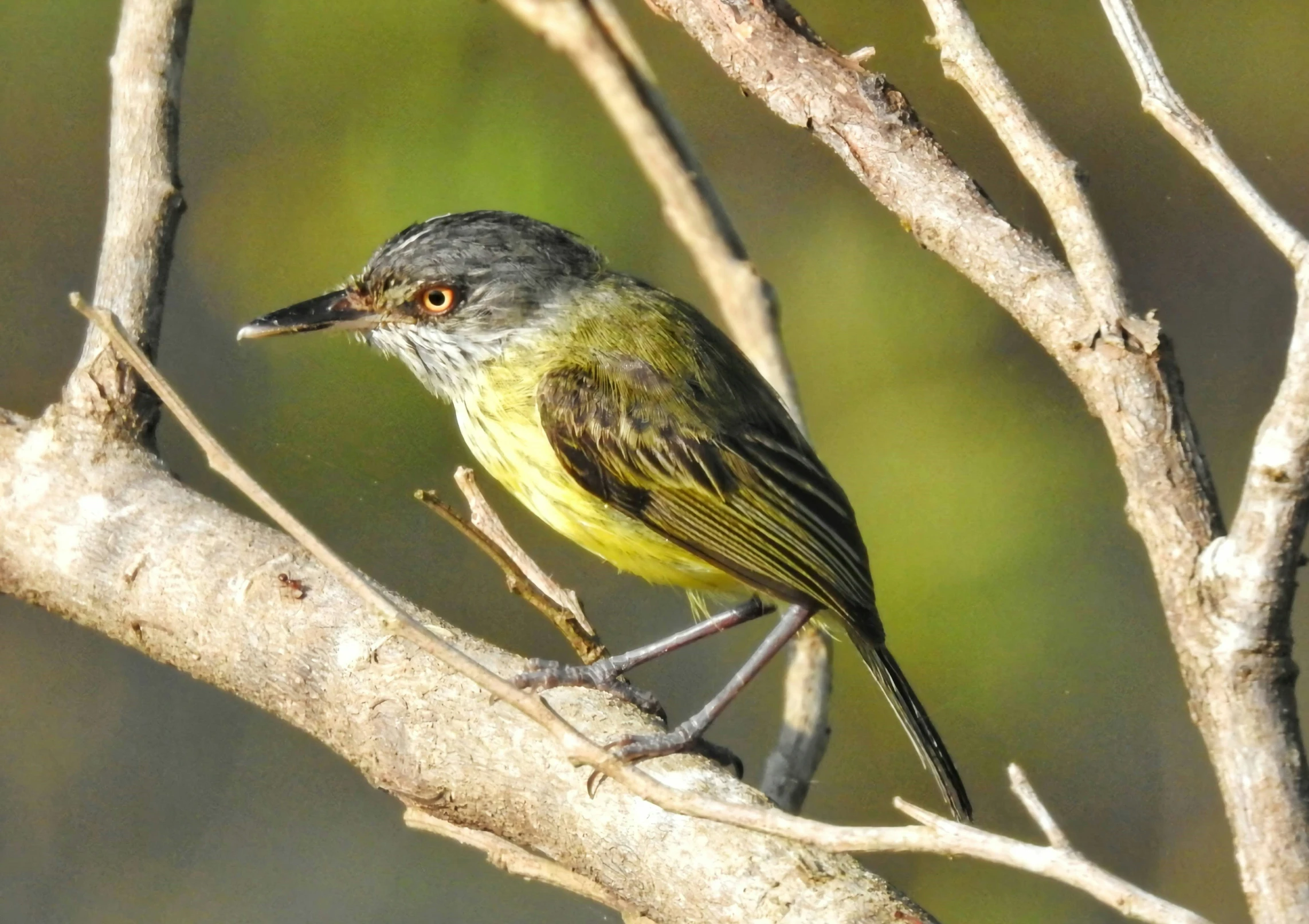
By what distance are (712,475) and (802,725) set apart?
480mm

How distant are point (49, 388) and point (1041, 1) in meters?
2.95

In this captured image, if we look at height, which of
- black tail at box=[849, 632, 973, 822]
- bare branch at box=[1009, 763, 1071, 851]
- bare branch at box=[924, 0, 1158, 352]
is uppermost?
bare branch at box=[924, 0, 1158, 352]

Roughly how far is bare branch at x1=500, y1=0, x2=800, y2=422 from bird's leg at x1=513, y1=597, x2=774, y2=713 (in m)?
→ 0.55

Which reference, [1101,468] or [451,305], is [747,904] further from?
[1101,468]

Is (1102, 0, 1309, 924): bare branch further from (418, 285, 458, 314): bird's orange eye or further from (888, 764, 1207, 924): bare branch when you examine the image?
(418, 285, 458, 314): bird's orange eye

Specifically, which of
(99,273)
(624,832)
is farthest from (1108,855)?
(99,273)

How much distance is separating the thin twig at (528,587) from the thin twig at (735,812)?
2.32 feet

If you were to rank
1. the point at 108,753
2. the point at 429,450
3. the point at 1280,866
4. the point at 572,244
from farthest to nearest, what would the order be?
the point at 108,753 → the point at 429,450 → the point at 572,244 → the point at 1280,866

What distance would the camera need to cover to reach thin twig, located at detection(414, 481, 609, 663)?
246cm

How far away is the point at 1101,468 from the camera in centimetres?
412

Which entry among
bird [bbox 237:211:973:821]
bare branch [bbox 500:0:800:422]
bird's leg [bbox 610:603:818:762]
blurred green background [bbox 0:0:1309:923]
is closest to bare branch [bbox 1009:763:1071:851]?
bird's leg [bbox 610:603:818:762]

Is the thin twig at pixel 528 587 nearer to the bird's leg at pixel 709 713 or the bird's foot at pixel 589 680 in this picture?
the bird's foot at pixel 589 680

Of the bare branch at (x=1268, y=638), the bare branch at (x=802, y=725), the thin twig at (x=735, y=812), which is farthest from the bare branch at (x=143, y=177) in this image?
the bare branch at (x=1268, y=638)

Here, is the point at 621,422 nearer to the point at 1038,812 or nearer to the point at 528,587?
the point at 528,587
